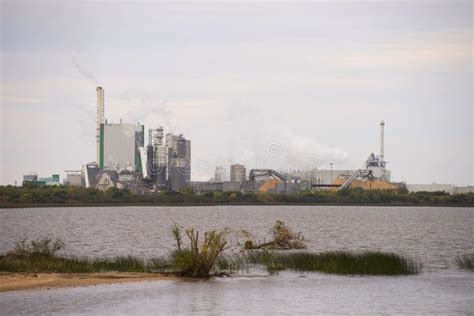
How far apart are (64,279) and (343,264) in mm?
17287

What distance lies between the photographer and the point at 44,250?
160 feet

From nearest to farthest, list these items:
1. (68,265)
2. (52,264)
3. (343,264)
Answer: (52,264), (68,265), (343,264)

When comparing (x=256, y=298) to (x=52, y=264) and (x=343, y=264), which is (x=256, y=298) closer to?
(x=52, y=264)

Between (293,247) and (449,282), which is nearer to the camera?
(449,282)

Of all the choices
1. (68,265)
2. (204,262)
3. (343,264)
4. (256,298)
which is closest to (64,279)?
(68,265)

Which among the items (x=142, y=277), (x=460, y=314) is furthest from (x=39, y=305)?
(x=460, y=314)

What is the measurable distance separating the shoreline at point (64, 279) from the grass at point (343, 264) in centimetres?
878

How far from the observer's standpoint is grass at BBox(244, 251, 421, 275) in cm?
5225

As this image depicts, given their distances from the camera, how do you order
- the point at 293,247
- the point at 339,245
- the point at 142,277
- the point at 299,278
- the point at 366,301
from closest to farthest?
the point at 366,301 < the point at 142,277 < the point at 299,278 < the point at 293,247 < the point at 339,245

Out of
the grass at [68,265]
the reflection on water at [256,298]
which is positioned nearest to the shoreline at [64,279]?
the reflection on water at [256,298]

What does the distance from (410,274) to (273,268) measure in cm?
783

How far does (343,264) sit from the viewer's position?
53.2 meters

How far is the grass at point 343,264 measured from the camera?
171ft

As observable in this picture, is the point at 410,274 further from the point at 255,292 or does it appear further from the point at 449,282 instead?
the point at 255,292
